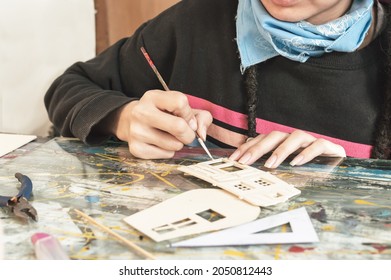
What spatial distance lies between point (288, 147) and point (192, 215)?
273 millimetres

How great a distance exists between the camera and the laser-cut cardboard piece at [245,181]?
619mm

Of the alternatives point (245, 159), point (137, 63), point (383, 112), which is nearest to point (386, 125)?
point (383, 112)

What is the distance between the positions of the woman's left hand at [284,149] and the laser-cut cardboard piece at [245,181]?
0.13 ft

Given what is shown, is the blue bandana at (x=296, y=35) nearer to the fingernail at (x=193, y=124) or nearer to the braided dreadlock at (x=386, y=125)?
the braided dreadlock at (x=386, y=125)

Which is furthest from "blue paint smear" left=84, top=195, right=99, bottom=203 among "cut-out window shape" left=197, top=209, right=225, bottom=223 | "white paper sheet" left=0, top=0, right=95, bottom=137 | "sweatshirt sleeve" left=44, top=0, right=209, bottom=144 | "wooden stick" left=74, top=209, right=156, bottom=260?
"white paper sheet" left=0, top=0, right=95, bottom=137

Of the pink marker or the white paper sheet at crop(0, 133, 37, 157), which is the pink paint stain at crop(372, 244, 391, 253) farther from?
the white paper sheet at crop(0, 133, 37, 157)

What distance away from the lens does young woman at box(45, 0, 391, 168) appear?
0.80 m

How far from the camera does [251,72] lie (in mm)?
1002

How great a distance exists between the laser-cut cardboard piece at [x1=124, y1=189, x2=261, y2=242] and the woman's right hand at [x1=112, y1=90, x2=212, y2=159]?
16 centimetres

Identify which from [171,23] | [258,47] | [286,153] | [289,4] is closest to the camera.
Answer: [286,153]

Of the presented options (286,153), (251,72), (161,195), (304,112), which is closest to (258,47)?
(251,72)

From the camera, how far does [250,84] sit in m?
1.00
